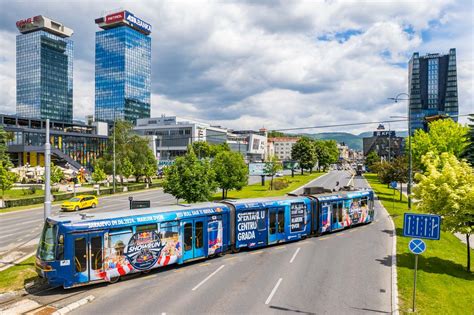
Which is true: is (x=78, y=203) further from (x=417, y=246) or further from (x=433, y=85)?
(x=433, y=85)

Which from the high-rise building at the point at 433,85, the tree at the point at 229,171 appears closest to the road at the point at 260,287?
the tree at the point at 229,171

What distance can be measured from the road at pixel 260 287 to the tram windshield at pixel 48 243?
1583 millimetres

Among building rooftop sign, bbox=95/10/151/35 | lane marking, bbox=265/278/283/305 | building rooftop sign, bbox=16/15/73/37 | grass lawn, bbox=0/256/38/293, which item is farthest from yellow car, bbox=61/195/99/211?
building rooftop sign, bbox=16/15/73/37

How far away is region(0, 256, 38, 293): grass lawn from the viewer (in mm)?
15033

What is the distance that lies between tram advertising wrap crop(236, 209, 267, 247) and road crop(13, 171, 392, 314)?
67 centimetres

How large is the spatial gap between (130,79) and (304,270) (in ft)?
620

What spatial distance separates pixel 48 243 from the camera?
584 inches

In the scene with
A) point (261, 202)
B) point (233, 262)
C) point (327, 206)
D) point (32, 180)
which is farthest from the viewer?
point (32, 180)

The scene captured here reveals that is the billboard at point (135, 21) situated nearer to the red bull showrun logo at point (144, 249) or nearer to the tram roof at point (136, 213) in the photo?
the tram roof at point (136, 213)

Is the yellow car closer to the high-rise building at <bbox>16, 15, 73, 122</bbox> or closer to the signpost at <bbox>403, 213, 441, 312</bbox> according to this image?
the signpost at <bbox>403, 213, 441, 312</bbox>

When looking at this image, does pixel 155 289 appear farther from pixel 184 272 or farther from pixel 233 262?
pixel 233 262

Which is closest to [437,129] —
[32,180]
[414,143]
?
[414,143]

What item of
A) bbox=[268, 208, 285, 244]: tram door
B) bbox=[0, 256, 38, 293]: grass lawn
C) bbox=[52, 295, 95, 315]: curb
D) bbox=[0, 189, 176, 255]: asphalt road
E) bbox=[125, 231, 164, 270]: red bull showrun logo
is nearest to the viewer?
bbox=[52, 295, 95, 315]: curb

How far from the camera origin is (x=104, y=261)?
15430 mm
